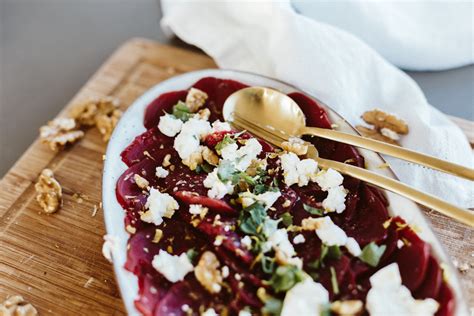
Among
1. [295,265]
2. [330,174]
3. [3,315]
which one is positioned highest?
[330,174]

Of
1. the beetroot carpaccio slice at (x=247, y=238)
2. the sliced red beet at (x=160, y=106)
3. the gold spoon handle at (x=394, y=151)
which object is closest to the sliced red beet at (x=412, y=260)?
the beetroot carpaccio slice at (x=247, y=238)

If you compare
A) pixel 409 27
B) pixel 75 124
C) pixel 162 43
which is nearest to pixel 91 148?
pixel 75 124

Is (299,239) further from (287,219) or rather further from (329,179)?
(329,179)

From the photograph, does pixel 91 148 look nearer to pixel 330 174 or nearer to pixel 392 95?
pixel 330 174

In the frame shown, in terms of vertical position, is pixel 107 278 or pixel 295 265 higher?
pixel 295 265

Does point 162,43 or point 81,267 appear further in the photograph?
point 162,43

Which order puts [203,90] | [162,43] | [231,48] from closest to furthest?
1. [203,90]
2. [231,48]
3. [162,43]

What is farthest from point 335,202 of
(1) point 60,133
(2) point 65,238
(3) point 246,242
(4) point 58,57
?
(4) point 58,57

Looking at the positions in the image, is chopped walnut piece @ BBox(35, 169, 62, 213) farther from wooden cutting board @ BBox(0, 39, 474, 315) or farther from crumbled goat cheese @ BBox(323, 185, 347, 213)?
crumbled goat cheese @ BBox(323, 185, 347, 213)

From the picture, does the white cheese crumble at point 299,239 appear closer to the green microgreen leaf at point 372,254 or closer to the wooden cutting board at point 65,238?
the green microgreen leaf at point 372,254
